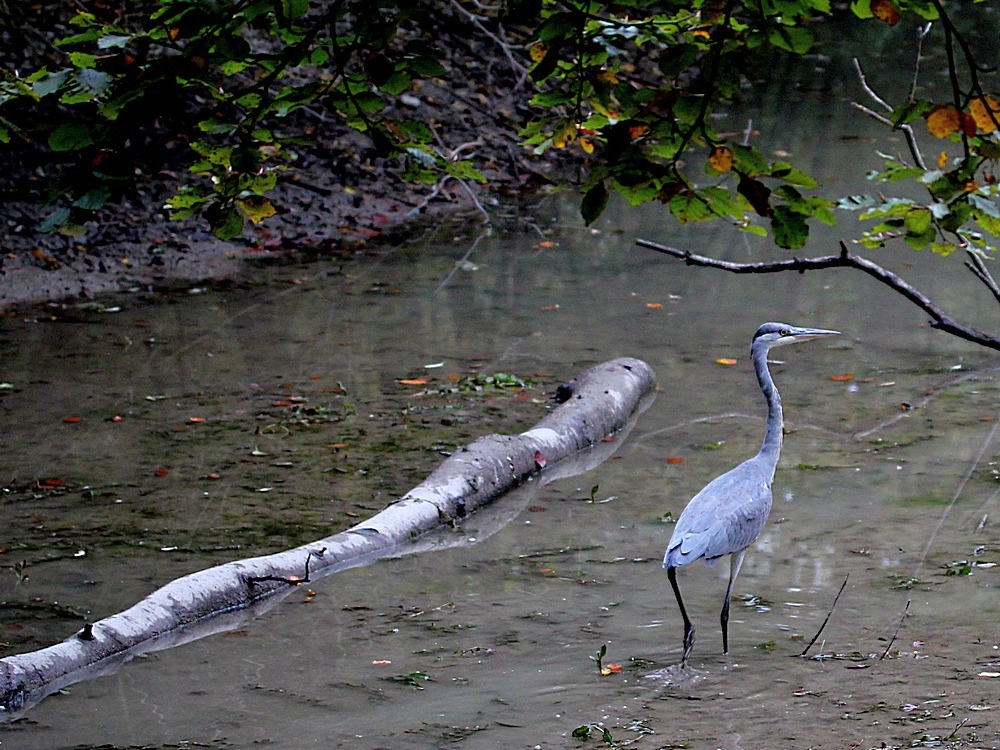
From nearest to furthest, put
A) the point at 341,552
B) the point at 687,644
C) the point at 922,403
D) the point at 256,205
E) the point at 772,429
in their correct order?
1. the point at 256,205
2. the point at 687,644
3. the point at 772,429
4. the point at 341,552
5. the point at 922,403

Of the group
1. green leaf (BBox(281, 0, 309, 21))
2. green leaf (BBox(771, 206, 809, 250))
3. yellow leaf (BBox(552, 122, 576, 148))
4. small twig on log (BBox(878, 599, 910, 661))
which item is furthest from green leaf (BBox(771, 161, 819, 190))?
small twig on log (BBox(878, 599, 910, 661))

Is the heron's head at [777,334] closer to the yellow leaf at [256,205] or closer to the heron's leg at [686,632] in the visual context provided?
the heron's leg at [686,632]

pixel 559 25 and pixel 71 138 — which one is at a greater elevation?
pixel 559 25

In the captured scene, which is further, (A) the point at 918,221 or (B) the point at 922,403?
(B) the point at 922,403

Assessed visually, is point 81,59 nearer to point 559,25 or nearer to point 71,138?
point 71,138

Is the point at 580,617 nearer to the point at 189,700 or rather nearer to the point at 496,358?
the point at 189,700

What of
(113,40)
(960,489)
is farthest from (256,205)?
(960,489)

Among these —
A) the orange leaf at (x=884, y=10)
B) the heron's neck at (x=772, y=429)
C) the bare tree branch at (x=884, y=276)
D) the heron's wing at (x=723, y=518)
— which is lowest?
the heron's wing at (x=723, y=518)

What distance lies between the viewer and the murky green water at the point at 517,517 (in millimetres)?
4324

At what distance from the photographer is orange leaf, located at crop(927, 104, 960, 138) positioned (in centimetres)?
255

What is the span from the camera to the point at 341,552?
566 centimetres

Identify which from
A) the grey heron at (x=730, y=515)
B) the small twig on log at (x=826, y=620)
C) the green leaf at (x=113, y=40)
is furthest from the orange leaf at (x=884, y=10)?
the small twig on log at (x=826, y=620)

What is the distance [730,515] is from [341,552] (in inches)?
71.1

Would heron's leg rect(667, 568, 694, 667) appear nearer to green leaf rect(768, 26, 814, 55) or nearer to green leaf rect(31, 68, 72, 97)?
green leaf rect(768, 26, 814, 55)
